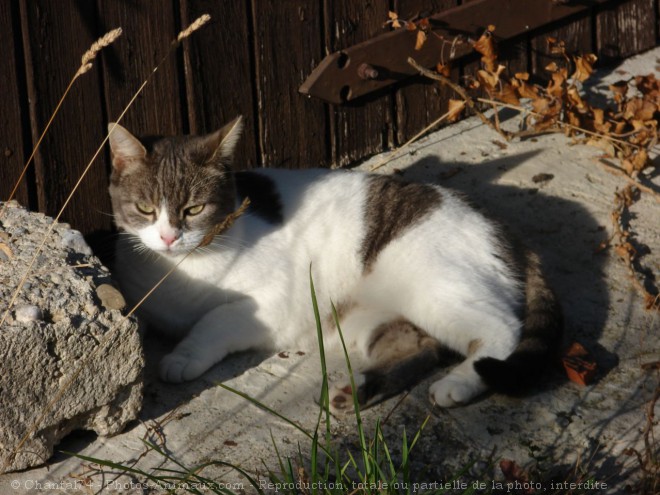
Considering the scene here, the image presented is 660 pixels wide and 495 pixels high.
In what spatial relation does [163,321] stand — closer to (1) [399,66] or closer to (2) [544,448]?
(2) [544,448]

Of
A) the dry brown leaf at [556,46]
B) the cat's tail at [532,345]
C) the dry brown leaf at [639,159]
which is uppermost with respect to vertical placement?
the dry brown leaf at [556,46]

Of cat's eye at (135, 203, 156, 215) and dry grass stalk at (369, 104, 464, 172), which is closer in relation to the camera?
cat's eye at (135, 203, 156, 215)

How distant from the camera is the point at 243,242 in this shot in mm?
3516

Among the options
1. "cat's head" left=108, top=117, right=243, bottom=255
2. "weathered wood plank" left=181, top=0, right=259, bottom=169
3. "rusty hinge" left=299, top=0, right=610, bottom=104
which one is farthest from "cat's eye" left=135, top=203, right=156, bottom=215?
"rusty hinge" left=299, top=0, right=610, bottom=104

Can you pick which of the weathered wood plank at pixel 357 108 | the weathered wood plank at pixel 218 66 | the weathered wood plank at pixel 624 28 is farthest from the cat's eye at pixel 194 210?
the weathered wood plank at pixel 624 28

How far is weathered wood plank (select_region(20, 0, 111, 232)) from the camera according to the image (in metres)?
3.40

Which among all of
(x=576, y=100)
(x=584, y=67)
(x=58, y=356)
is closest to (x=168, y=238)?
(x=58, y=356)

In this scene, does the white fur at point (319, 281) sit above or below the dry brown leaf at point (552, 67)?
below

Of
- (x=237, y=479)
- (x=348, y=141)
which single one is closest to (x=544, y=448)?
(x=237, y=479)

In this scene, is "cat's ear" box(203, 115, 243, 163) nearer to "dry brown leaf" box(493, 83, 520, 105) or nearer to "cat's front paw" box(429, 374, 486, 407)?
"cat's front paw" box(429, 374, 486, 407)

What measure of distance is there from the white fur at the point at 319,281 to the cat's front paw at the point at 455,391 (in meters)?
0.14

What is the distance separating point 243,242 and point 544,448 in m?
1.40

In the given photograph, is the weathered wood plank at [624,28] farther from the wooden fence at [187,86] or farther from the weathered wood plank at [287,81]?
the weathered wood plank at [287,81]

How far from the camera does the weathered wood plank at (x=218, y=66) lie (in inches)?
150
